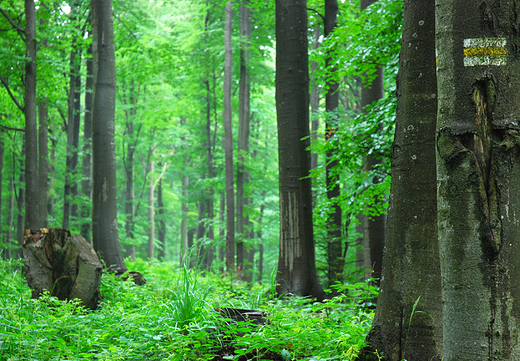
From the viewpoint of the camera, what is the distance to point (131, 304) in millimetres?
5395

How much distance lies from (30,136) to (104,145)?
2.36 metres

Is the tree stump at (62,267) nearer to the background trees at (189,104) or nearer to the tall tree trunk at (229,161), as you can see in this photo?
the background trees at (189,104)

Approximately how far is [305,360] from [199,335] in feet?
2.69

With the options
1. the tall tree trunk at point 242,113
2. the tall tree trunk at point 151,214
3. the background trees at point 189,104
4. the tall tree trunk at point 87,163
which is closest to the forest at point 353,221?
the background trees at point 189,104

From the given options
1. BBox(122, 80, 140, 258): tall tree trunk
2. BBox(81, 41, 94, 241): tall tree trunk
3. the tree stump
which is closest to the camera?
the tree stump

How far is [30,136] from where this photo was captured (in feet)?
31.2

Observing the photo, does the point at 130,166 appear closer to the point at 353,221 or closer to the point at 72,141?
the point at 72,141

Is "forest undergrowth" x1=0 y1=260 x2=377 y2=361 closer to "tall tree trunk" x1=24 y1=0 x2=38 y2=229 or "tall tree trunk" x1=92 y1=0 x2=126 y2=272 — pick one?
"tall tree trunk" x1=92 y1=0 x2=126 y2=272

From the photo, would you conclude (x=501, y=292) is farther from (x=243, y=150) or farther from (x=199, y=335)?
(x=243, y=150)

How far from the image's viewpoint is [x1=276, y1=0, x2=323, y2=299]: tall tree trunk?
640cm

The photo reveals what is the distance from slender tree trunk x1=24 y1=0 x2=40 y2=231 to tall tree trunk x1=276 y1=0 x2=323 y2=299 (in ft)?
20.8

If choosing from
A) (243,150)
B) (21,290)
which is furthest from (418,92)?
(243,150)

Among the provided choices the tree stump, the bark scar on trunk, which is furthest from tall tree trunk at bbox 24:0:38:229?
the bark scar on trunk

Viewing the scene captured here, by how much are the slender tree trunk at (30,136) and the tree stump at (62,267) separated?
12.2ft
